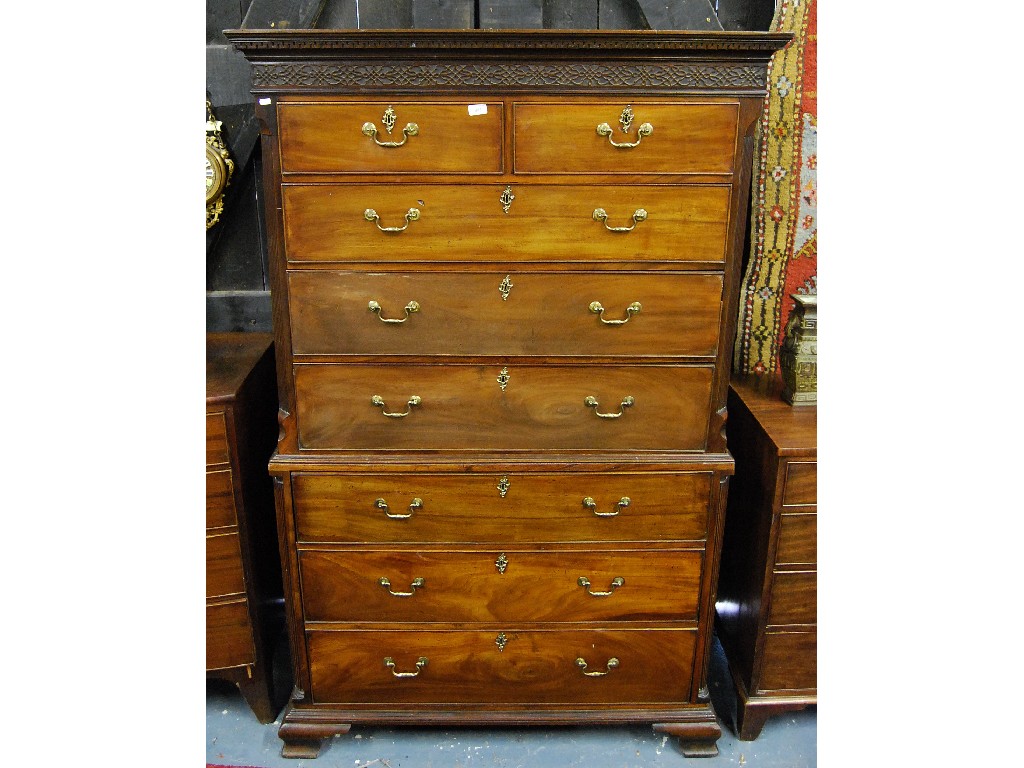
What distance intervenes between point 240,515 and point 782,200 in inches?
67.8

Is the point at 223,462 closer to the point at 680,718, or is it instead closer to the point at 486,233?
the point at 486,233

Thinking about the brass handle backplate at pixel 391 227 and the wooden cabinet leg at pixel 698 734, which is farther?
the wooden cabinet leg at pixel 698 734

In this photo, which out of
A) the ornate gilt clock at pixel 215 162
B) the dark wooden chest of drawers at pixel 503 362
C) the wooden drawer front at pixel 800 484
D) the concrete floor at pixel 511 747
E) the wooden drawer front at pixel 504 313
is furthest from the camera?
the ornate gilt clock at pixel 215 162

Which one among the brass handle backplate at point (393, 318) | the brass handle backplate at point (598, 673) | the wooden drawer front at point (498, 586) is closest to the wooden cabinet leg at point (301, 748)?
the wooden drawer front at point (498, 586)

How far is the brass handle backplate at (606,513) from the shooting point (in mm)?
1841

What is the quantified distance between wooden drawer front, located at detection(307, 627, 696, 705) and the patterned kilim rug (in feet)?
2.88

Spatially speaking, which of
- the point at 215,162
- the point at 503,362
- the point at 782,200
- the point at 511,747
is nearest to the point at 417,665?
the point at 511,747

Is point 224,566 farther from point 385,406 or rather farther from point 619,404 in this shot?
point 619,404

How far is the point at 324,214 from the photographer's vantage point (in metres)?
1.65

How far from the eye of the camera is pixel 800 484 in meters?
1.83

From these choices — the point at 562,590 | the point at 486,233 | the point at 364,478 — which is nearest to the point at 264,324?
the point at 364,478

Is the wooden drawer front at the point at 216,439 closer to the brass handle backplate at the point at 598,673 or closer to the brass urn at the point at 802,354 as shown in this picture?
the brass handle backplate at the point at 598,673

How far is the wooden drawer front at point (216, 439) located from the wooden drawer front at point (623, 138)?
93 centimetres

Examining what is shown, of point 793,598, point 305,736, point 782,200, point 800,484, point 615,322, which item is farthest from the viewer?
point 782,200
